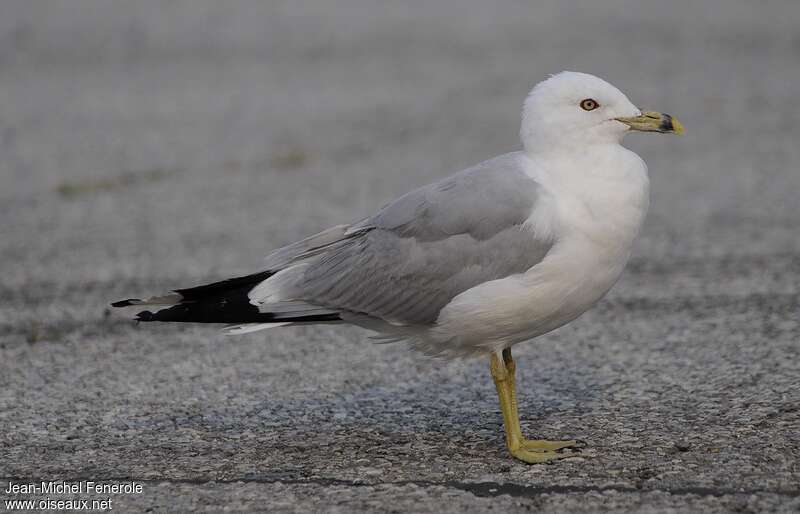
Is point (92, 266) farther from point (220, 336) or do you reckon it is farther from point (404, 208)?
point (404, 208)

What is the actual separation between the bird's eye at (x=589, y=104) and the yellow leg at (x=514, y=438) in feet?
3.50

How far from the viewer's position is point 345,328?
704 cm

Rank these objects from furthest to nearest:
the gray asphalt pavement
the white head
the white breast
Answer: the white head < the gray asphalt pavement < the white breast

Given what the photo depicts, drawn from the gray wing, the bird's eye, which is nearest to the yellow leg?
the gray wing

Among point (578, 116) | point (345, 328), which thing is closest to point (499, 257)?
point (578, 116)

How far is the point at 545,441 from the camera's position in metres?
4.79

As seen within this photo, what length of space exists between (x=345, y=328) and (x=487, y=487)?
109 inches

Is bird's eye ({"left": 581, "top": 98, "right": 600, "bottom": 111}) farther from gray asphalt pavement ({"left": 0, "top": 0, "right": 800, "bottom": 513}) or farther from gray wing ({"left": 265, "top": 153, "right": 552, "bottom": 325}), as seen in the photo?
gray asphalt pavement ({"left": 0, "top": 0, "right": 800, "bottom": 513})

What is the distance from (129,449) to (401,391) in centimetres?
141

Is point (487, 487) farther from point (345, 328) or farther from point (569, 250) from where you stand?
point (345, 328)

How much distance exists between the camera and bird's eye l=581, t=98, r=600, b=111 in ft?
15.5

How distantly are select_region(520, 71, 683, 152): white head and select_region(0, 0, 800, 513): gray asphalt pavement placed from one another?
1254mm

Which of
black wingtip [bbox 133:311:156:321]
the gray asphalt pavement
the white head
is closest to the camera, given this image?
the gray asphalt pavement

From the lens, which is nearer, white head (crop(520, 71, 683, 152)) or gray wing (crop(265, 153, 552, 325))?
gray wing (crop(265, 153, 552, 325))
